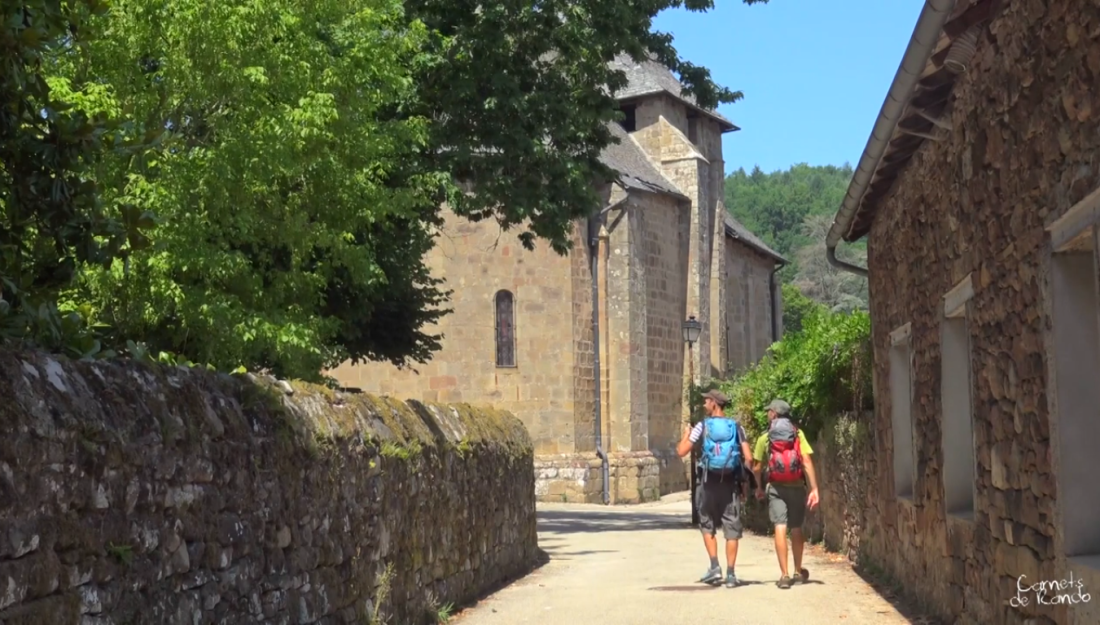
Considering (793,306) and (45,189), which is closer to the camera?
(45,189)

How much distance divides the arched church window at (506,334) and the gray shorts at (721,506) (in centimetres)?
2166

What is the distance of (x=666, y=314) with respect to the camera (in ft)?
116

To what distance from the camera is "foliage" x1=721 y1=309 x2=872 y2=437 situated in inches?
529

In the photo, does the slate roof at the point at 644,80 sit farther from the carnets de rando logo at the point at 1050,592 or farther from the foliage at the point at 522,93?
the carnets de rando logo at the point at 1050,592

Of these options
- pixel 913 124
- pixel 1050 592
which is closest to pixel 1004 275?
pixel 1050 592

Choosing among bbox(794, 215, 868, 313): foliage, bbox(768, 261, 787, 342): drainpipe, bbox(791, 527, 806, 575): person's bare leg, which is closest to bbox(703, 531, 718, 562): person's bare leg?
bbox(791, 527, 806, 575): person's bare leg

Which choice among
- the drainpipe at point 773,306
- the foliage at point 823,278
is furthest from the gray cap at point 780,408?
the foliage at point 823,278

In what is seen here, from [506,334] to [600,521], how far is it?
31.4 ft

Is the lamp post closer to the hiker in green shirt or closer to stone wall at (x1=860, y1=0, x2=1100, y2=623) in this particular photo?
the hiker in green shirt

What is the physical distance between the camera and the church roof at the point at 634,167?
34.4m

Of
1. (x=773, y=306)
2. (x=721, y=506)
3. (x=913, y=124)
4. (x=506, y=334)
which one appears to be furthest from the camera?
(x=773, y=306)

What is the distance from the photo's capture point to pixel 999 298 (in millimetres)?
6566

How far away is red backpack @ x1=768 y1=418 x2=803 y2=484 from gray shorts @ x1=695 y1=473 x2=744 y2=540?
0.38m

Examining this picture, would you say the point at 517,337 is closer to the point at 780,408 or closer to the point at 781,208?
the point at 780,408
